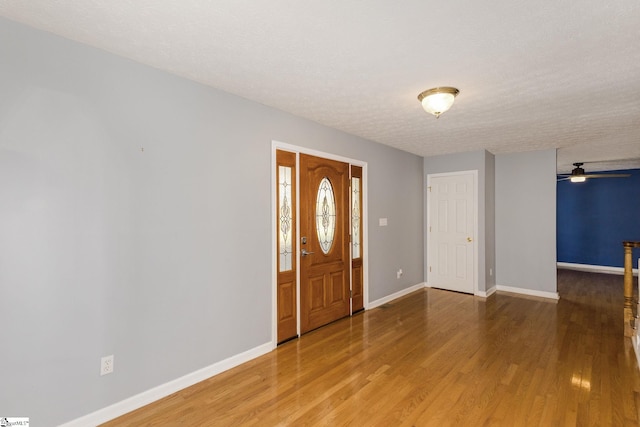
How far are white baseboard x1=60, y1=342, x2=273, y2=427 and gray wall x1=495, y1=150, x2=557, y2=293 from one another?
187 inches

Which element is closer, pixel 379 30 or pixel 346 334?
pixel 379 30

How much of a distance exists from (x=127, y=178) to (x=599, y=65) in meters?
3.60

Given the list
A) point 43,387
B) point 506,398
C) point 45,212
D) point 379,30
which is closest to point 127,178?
point 45,212

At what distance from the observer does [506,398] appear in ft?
8.24

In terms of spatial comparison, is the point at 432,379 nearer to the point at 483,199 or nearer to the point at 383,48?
the point at 383,48

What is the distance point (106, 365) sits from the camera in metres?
2.25

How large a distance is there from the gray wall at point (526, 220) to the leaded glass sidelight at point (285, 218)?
4293 millimetres

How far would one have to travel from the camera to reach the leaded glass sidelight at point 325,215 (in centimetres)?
407

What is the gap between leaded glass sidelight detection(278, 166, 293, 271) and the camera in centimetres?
356

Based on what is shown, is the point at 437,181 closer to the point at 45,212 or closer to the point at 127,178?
the point at 127,178

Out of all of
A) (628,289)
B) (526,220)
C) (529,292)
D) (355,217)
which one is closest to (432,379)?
(355,217)

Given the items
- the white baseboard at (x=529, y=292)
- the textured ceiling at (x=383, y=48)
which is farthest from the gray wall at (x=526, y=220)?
the textured ceiling at (x=383, y=48)

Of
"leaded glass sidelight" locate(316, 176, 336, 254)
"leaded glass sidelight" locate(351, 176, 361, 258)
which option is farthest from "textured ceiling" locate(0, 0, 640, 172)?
"leaded glass sidelight" locate(351, 176, 361, 258)

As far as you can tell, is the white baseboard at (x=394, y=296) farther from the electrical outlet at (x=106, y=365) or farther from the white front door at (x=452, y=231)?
the electrical outlet at (x=106, y=365)
